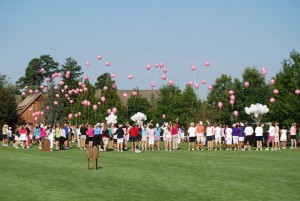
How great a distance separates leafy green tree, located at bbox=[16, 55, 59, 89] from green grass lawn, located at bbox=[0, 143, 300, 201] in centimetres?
10950

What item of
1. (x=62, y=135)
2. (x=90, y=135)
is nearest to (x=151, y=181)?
(x=90, y=135)

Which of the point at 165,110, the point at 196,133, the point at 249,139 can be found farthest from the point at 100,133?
the point at 165,110

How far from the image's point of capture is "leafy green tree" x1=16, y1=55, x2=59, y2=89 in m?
128

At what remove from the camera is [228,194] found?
42.6 feet

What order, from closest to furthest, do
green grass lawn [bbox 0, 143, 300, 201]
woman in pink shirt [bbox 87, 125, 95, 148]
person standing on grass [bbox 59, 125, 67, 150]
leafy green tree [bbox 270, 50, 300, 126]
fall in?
1. green grass lawn [bbox 0, 143, 300, 201]
2. woman in pink shirt [bbox 87, 125, 95, 148]
3. person standing on grass [bbox 59, 125, 67, 150]
4. leafy green tree [bbox 270, 50, 300, 126]

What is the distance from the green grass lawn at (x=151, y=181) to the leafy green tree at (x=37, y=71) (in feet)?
359

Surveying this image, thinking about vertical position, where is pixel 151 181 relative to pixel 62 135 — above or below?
below

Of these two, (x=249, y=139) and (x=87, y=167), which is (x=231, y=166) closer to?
(x=87, y=167)

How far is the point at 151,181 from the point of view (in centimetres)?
1551

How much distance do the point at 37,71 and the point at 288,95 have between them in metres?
Answer: 96.0

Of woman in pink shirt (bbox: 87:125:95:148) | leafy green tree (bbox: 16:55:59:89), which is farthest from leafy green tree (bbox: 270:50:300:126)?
leafy green tree (bbox: 16:55:59:89)

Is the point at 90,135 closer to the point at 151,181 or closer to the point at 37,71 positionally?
the point at 151,181

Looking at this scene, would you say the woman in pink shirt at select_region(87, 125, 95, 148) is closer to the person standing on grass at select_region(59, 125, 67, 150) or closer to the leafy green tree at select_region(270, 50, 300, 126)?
the person standing on grass at select_region(59, 125, 67, 150)

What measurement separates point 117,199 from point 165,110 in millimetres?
56940
